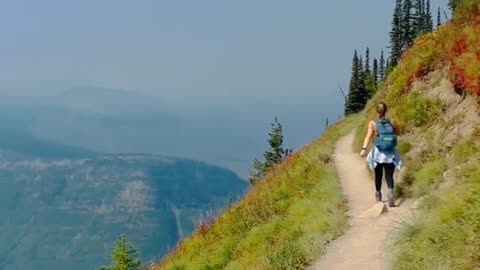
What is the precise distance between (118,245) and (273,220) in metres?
26.1

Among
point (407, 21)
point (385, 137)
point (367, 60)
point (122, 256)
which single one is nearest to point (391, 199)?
point (385, 137)

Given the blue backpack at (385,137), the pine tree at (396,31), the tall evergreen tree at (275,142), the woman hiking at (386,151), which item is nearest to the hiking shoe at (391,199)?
the woman hiking at (386,151)

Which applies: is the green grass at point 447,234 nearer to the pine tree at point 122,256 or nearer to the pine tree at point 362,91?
the pine tree at point 122,256

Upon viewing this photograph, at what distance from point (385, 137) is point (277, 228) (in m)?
2.95

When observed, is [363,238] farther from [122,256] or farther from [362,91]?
[362,91]

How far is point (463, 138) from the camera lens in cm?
1581

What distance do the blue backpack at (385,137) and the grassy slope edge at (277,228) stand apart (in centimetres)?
160

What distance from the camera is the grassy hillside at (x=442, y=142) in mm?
9562

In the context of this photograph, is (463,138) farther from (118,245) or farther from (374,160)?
(118,245)

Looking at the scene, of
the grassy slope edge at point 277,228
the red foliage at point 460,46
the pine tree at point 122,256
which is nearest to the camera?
the grassy slope edge at point 277,228

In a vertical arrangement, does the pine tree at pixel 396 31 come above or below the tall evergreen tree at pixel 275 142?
above

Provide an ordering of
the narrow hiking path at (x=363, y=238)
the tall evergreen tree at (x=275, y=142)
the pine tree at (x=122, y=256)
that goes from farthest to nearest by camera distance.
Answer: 1. the tall evergreen tree at (x=275, y=142)
2. the pine tree at (x=122, y=256)
3. the narrow hiking path at (x=363, y=238)

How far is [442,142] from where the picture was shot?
16.8 m

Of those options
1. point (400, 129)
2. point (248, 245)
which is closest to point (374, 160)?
point (248, 245)
